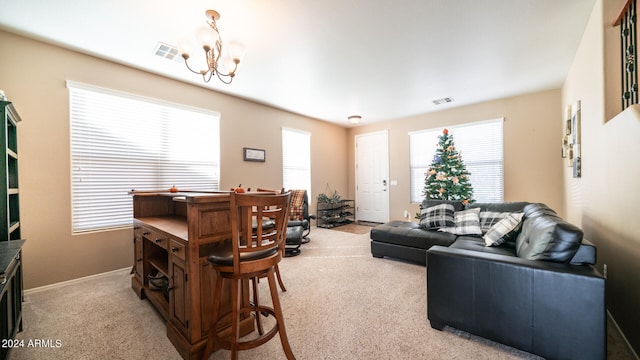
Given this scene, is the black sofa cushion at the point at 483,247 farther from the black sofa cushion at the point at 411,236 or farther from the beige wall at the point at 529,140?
the beige wall at the point at 529,140

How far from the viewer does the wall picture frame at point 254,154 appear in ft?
14.7

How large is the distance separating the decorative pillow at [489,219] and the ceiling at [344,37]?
1985mm

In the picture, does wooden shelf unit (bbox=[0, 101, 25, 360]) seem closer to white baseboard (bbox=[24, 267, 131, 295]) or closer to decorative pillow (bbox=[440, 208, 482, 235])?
white baseboard (bbox=[24, 267, 131, 295])

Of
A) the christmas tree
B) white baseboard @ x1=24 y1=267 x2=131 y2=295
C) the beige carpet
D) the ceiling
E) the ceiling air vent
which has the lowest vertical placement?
the beige carpet

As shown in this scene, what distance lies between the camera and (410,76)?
3582 mm

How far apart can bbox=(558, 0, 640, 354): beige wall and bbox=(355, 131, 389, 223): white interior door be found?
3.66 m

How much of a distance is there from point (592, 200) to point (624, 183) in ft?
2.97

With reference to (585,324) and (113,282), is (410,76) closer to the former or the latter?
(585,324)

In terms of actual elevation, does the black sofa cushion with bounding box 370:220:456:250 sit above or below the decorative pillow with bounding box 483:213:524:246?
below

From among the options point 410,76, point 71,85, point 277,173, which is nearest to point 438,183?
point 410,76

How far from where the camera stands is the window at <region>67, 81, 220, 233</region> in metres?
2.86

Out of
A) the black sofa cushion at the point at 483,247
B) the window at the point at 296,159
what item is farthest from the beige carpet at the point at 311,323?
the window at the point at 296,159

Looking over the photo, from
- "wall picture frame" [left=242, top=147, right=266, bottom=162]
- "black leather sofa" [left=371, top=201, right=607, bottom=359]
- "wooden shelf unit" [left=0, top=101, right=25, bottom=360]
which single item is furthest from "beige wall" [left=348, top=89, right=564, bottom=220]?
"wooden shelf unit" [left=0, top=101, right=25, bottom=360]

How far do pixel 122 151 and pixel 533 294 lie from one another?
14.4ft
